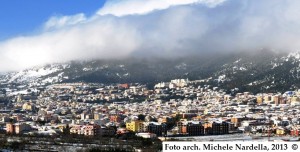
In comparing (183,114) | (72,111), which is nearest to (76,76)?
(72,111)

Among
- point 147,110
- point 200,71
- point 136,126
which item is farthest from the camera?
point 200,71

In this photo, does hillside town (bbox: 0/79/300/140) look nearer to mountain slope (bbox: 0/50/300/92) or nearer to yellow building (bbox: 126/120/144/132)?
yellow building (bbox: 126/120/144/132)

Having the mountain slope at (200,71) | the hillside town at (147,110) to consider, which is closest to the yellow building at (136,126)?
the hillside town at (147,110)

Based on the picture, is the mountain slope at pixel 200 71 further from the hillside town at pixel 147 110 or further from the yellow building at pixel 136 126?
the yellow building at pixel 136 126

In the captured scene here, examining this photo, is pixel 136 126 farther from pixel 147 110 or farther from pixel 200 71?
pixel 200 71

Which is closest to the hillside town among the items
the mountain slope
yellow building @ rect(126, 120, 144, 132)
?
yellow building @ rect(126, 120, 144, 132)

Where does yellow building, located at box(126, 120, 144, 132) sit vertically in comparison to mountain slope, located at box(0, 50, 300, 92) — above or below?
below

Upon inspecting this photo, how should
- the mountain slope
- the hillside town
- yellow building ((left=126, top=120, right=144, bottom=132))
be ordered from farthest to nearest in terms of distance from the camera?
the mountain slope
yellow building ((left=126, top=120, right=144, bottom=132))
the hillside town

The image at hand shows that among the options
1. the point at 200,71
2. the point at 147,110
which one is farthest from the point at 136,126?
the point at 200,71

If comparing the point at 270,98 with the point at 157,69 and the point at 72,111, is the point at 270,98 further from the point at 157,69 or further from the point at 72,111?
the point at 157,69
